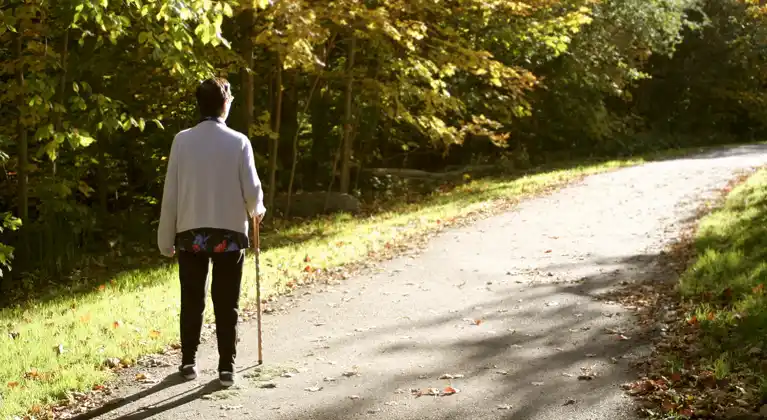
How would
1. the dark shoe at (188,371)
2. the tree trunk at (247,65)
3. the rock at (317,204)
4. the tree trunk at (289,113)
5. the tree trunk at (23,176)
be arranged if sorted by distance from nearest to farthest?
the dark shoe at (188,371) → the tree trunk at (23,176) → the tree trunk at (247,65) → the rock at (317,204) → the tree trunk at (289,113)

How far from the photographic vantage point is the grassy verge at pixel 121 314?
6.09 meters

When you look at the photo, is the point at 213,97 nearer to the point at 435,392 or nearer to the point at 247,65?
the point at 435,392

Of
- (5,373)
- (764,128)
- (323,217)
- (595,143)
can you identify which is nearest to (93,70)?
(323,217)

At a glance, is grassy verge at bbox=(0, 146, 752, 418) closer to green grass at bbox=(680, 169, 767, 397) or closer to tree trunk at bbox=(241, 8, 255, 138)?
tree trunk at bbox=(241, 8, 255, 138)

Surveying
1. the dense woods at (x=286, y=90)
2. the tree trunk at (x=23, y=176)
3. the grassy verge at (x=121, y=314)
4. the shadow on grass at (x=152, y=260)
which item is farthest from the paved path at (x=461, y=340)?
the tree trunk at (x=23, y=176)

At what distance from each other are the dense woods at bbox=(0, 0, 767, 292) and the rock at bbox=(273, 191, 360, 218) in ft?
0.95

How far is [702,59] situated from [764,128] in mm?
4255

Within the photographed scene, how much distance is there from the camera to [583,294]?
8.69 m

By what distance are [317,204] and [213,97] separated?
13121mm

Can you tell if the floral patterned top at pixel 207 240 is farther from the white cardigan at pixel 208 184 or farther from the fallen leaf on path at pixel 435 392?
the fallen leaf on path at pixel 435 392

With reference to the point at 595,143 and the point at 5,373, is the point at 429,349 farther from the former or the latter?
the point at 595,143

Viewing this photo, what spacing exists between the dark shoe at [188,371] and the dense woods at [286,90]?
112 inches

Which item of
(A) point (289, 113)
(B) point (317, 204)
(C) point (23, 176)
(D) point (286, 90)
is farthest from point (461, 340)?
(A) point (289, 113)

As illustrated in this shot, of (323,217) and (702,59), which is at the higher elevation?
(702,59)
